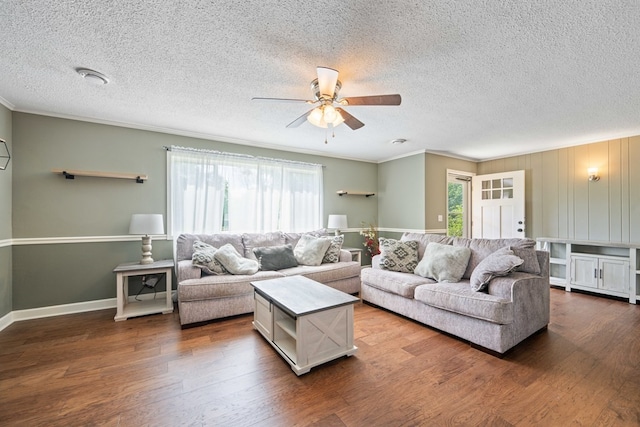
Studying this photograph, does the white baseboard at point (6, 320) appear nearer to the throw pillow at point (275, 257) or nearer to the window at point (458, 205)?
the throw pillow at point (275, 257)

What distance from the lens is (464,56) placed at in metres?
2.05

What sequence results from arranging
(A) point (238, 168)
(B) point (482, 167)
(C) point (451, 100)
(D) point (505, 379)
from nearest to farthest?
(D) point (505, 379)
(C) point (451, 100)
(A) point (238, 168)
(B) point (482, 167)

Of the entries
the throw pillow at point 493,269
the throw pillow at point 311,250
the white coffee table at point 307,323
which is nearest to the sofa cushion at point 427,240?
the throw pillow at point 493,269

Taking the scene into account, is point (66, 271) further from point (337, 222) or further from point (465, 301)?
point (465, 301)

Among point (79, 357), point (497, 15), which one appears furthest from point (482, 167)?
point (79, 357)

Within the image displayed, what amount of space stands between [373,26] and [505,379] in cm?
261

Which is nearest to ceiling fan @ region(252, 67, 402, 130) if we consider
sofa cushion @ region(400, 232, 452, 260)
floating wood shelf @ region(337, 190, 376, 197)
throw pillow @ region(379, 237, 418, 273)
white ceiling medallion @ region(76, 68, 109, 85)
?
white ceiling medallion @ region(76, 68, 109, 85)

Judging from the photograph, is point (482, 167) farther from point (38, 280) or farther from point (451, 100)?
point (38, 280)

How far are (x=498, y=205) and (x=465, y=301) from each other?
149 inches

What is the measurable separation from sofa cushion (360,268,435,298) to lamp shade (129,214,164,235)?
2689mm

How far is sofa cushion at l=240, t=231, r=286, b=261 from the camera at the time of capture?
3848mm

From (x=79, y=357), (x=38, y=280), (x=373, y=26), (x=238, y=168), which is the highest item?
(x=373, y=26)

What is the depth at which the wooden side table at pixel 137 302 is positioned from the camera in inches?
120

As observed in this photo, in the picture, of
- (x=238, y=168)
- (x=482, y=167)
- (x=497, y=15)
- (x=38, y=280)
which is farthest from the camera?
(x=482, y=167)
